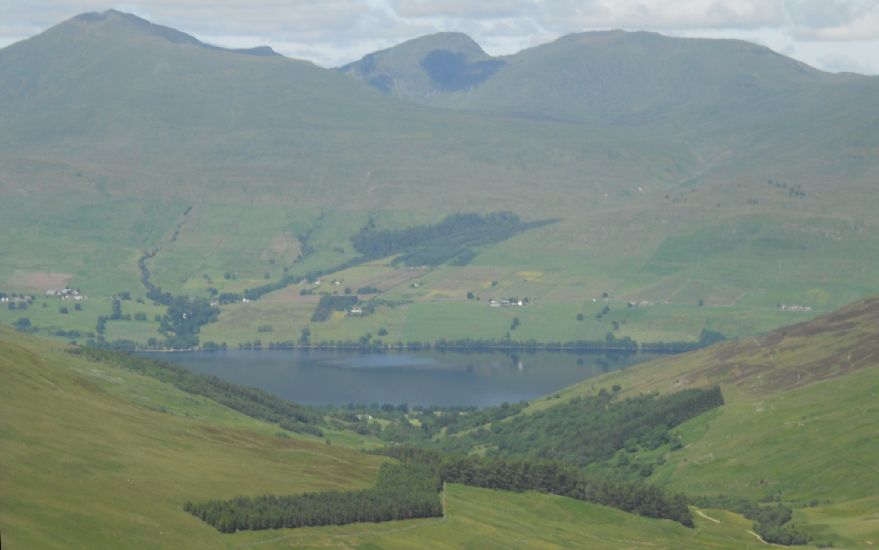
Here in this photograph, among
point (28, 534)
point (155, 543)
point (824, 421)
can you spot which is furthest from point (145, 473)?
point (824, 421)

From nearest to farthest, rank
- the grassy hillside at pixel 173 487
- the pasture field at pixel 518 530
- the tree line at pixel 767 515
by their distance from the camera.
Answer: the grassy hillside at pixel 173 487 < the pasture field at pixel 518 530 < the tree line at pixel 767 515

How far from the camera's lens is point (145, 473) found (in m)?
125

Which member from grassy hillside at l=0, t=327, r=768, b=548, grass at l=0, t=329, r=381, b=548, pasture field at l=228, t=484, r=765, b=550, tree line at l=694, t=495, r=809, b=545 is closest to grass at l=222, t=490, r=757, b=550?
pasture field at l=228, t=484, r=765, b=550

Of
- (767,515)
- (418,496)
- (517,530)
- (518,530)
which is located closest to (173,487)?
(418,496)

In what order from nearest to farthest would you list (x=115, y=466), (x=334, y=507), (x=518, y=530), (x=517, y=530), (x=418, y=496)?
(x=115, y=466) → (x=334, y=507) → (x=517, y=530) → (x=518, y=530) → (x=418, y=496)

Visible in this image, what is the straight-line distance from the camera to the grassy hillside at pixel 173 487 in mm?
105500

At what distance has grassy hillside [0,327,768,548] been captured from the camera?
10550 centimetres

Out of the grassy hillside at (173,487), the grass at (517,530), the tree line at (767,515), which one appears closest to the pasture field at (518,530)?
the grass at (517,530)

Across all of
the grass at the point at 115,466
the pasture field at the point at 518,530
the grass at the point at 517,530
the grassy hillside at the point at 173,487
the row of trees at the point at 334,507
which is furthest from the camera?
the grass at the point at 517,530

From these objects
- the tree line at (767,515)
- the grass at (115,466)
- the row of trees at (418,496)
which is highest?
the grass at (115,466)

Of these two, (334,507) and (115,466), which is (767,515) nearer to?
(334,507)

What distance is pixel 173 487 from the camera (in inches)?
4833

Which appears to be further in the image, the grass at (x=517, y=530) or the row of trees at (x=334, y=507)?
the grass at (x=517, y=530)

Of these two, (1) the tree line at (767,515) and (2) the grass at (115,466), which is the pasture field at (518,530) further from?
(2) the grass at (115,466)
